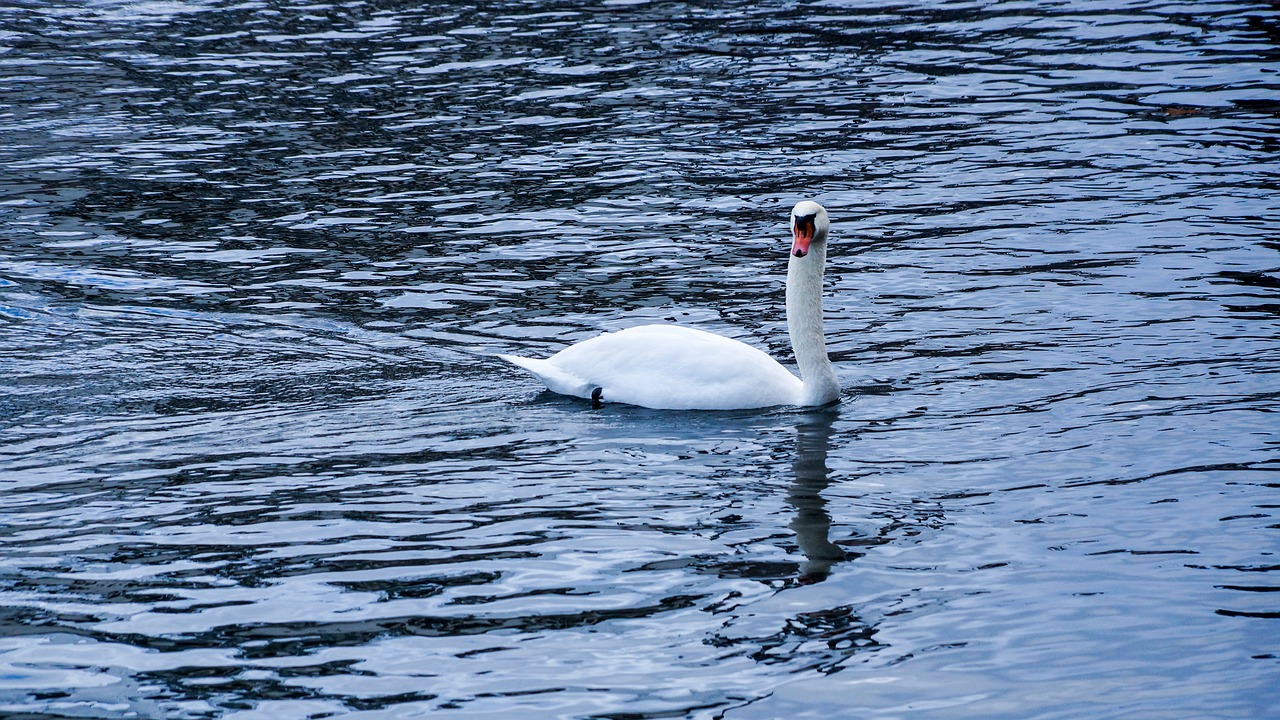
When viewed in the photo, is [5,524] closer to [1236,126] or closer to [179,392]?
[179,392]

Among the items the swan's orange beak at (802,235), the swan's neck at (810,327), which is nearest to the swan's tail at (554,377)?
the swan's neck at (810,327)

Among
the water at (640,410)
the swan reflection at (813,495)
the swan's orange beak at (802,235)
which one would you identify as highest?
the swan's orange beak at (802,235)

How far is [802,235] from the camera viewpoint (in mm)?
A: 10281

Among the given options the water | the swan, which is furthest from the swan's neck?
the water

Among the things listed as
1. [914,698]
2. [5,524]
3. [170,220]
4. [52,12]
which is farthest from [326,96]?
[914,698]

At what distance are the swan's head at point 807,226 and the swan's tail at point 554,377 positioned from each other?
167 centimetres

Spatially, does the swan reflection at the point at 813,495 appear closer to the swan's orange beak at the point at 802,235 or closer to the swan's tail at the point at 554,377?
the swan's orange beak at the point at 802,235

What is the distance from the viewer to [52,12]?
91.1ft

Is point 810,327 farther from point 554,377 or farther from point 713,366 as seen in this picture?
point 554,377

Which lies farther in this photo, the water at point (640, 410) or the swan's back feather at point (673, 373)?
the swan's back feather at point (673, 373)

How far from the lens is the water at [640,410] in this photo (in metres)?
6.67

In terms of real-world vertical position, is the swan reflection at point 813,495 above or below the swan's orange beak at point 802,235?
below

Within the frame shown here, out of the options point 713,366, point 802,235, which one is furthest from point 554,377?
point 802,235

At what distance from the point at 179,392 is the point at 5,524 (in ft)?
8.05
